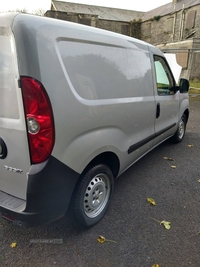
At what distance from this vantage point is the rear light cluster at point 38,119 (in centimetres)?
138

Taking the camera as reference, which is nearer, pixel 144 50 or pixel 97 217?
pixel 97 217

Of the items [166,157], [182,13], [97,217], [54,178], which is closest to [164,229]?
[97,217]

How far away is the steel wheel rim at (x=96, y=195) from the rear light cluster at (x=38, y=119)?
0.74 metres

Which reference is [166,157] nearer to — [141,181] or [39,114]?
[141,181]

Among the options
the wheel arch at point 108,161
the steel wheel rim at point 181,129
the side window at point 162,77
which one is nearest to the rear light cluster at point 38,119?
the wheel arch at point 108,161

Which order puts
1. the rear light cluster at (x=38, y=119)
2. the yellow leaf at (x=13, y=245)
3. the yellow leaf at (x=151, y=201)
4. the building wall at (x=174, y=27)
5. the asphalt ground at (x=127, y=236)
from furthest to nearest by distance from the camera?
the building wall at (x=174, y=27) < the yellow leaf at (x=151, y=201) < the yellow leaf at (x=13, y=245) < the asphalt ground at (x=127, y=236) < the rear light cluster at (x=38, y=119)

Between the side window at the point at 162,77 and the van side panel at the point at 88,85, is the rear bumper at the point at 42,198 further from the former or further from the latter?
the side window at the point at 162,77

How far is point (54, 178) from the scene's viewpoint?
1.59 meters

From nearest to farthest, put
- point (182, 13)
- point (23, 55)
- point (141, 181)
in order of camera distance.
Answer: point (23, 55) < point (141, 181) < point (182, 13)

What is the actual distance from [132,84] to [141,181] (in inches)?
59.0

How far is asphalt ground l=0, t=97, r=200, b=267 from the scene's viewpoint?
5.77 feet

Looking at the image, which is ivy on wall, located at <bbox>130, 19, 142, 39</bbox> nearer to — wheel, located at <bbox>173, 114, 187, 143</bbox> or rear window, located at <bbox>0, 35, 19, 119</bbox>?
wheel, located at <bbox>173, 114, 187, 143</bbox>

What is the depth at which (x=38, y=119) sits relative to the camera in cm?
144

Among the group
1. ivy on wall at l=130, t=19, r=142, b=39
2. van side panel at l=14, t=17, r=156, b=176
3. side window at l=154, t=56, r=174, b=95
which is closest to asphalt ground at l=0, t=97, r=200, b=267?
van side panel at l=14, t=17, r=156, b=176
